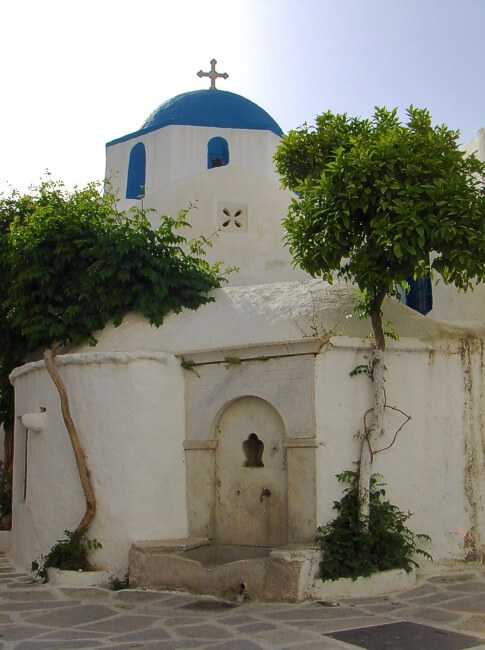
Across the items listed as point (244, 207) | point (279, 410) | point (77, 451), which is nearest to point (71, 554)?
point (77, 451)

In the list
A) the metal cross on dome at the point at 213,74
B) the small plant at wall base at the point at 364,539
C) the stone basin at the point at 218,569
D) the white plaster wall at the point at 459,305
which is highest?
the metal cross on dome at the point at 213,74

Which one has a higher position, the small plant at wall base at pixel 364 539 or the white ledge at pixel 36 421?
the white ledge at pixel 36 421

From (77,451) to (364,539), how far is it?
3448mm

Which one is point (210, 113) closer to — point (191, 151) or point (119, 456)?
point (191, 151)

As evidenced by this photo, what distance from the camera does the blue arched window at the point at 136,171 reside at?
45.7 feet

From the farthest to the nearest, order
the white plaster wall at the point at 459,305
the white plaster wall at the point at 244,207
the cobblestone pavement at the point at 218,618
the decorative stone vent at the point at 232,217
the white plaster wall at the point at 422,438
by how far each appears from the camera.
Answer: the decorative stone vent at the point at 232,217
the white plaster wall at the point at 244,207
the white plaster wall at the point at 459,305
the white plaster wall at the point at 422,438
the cobblestone pavement at the point at 218,618

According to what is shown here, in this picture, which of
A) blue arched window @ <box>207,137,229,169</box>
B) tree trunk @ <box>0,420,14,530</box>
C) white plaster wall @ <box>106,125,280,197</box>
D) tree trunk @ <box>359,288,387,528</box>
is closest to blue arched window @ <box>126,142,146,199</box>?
white plaster wall @ <box>106,125,280,197</box>

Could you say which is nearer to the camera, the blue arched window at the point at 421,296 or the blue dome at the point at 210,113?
the blue arched window at the point at 421,296

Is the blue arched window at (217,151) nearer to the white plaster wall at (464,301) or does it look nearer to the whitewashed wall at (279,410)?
the white plaster wall at (464,301)

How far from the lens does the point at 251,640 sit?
5.36 meters

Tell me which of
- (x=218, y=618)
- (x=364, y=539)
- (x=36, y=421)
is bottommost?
(x=218, y=618)

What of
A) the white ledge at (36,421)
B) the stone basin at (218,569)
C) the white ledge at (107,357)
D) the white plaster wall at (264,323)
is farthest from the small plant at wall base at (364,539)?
the white ledge at (36,421)

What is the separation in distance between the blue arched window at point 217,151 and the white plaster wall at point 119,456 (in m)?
6.65

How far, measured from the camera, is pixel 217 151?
13.9 m
